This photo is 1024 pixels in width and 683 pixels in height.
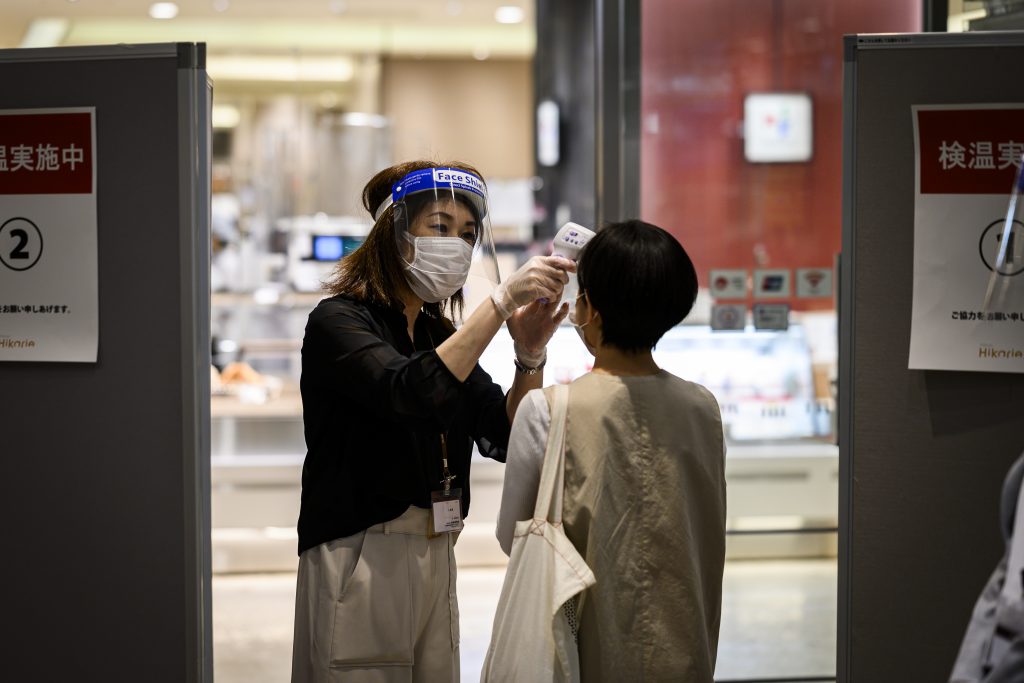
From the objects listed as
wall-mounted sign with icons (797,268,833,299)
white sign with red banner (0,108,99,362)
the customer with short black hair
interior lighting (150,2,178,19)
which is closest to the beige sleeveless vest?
the customer with short black hair

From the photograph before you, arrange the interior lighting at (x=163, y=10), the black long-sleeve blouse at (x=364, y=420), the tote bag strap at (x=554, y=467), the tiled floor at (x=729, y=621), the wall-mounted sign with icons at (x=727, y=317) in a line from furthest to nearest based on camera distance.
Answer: the interior lighting at (x=163, y=10) < the wall-mounted sign with icons at (x=727, y=317) < the tiled floor at (x=729, y=621) < the black long-sleeve blouse at (x=364, y=420) < the tote bag strap at (x=554, y=467)

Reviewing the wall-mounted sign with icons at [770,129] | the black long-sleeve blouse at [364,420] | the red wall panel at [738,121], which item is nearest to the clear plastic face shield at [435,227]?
the black long-sleeve blouse at [364,420]

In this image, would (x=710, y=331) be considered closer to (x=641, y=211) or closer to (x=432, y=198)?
(x=641, y=211)

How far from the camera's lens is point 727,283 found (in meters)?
4.02

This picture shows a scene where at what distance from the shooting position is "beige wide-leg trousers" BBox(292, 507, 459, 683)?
6.26ft

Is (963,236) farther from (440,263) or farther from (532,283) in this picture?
(440,263)

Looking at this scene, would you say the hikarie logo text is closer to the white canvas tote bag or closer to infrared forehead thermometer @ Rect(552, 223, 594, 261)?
infrared forehead thermometer @ Rect(552, 223, 594, 261)

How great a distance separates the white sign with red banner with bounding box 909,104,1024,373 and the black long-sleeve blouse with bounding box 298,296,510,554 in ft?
3.32

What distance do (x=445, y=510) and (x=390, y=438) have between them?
17 centimetres

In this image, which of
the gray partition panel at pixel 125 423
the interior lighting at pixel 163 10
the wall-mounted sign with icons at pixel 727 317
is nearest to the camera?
the gray partition panel at pixel 125 423

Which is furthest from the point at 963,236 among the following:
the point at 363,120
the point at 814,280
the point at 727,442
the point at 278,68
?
the point at 278,68

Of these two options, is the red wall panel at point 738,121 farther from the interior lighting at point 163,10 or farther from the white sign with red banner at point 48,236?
the interior lighting at point 163,10

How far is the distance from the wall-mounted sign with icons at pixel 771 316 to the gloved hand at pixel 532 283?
2.27 metres

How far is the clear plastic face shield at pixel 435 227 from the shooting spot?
6.37 feet
